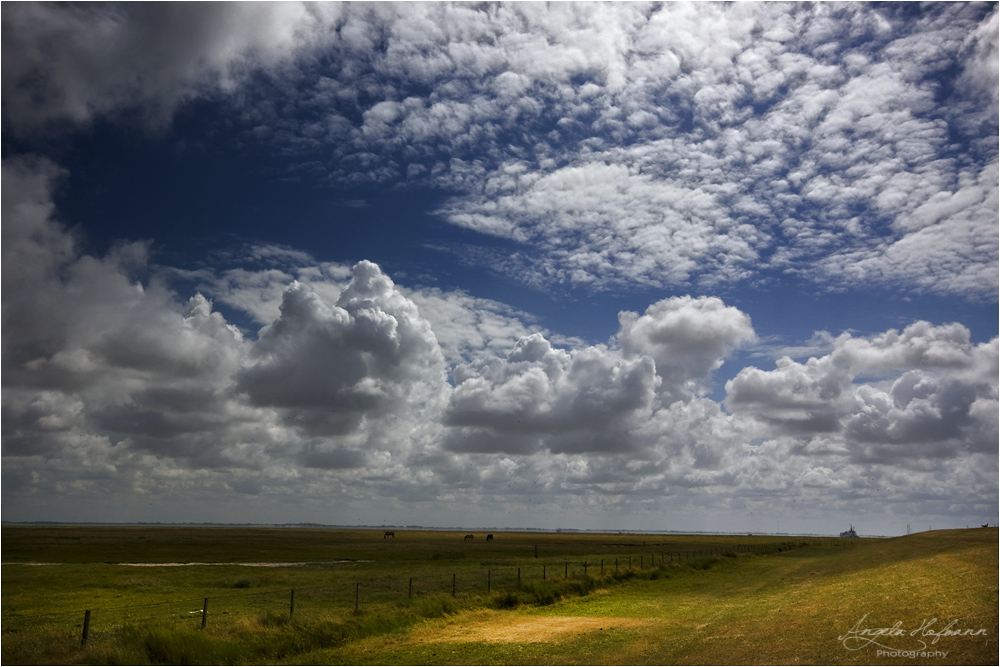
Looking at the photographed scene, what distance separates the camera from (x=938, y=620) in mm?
21891

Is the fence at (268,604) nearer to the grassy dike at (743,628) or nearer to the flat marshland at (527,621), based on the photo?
the flat marshland at (527,621)

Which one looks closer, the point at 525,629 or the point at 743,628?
the point at 743,628

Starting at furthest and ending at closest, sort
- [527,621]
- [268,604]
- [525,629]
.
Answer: [268,604], [527,621], [525,629]

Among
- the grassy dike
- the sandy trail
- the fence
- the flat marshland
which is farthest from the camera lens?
the fence

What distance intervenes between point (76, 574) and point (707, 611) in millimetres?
52381

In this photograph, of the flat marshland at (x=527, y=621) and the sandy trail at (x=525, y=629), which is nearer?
the flat marshland at (x=527, y=621)

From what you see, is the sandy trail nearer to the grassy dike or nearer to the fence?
the grassy dike

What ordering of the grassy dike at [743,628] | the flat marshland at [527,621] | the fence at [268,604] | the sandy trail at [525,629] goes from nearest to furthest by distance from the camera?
the grassy dike at [743,628] < the flat marshland at [527,621] < the sandy trail at [525,629] < the fence at [268,604]

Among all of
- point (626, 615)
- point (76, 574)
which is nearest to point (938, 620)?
point (626, 615)

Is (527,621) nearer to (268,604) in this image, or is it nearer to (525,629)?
(525,629)

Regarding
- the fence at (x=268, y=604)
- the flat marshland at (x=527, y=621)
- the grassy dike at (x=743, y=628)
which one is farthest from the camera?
the fence at (x=268, y=604)

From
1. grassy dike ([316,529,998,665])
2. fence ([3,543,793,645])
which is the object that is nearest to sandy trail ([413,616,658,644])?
grassy dike ([316,529,998,665])

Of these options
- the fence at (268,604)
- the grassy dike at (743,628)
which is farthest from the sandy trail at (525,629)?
the fence at (268,604)

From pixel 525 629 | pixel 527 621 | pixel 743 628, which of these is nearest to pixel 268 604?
pixel 527 621
